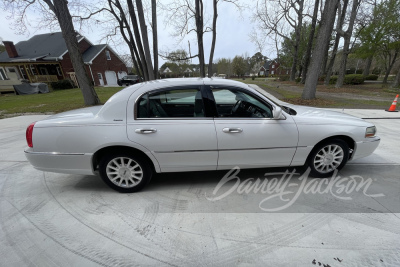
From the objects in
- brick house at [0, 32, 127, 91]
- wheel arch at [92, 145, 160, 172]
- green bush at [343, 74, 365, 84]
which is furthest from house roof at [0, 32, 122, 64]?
green bush at [343, 74, 365, 84]

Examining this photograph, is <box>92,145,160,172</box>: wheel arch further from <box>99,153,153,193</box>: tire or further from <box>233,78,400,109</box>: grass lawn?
<box>233,78,400,109</box>: grass lawn

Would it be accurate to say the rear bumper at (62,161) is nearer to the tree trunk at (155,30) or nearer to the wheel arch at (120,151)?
the wheel arch at (120,151)

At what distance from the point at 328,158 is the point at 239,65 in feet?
208

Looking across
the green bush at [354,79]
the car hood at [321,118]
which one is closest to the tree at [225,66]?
the green bush at [354,79]

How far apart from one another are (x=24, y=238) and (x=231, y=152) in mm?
2608

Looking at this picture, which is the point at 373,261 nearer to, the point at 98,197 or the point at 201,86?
the point at 201,86

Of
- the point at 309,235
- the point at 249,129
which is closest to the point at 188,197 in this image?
the point at 249,129

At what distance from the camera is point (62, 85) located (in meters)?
22.1

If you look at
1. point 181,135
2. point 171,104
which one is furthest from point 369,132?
point 171,104

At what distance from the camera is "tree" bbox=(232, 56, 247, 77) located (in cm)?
6075

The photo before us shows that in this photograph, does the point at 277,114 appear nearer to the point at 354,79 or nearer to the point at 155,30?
the point at 155,30

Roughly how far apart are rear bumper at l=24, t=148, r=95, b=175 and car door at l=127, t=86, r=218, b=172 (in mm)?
784

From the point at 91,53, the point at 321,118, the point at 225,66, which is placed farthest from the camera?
the point at 225,66

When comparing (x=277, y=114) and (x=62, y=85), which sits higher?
(x=277, y=114)
